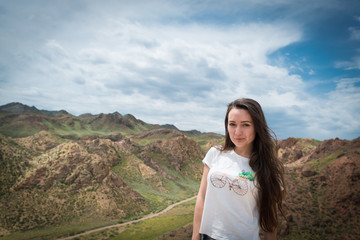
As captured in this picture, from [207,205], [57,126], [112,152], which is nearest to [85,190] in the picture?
[112,152]

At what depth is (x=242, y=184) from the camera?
3.10 metres

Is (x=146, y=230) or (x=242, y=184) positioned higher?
(x=242, y=184)

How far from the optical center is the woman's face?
3322mm

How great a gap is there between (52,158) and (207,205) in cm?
4128

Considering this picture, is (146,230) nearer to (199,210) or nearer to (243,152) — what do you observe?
(199,210)

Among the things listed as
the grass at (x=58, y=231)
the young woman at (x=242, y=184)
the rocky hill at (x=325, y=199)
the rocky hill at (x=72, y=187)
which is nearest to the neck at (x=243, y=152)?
the young woman at (x=242, y=184)

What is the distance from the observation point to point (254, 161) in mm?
3393

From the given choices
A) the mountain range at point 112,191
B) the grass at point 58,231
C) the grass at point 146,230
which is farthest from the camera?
the grass at point 146,230

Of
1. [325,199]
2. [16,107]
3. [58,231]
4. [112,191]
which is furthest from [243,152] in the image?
[16,107]

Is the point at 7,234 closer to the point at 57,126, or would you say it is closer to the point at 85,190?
the point at 85,190

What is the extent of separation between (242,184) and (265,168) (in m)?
0.48

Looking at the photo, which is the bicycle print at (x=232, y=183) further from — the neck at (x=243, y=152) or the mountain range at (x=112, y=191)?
the mountain range at (x=112, y=191)

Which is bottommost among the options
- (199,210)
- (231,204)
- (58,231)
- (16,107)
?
(58,231)

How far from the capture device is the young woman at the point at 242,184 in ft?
10.1
